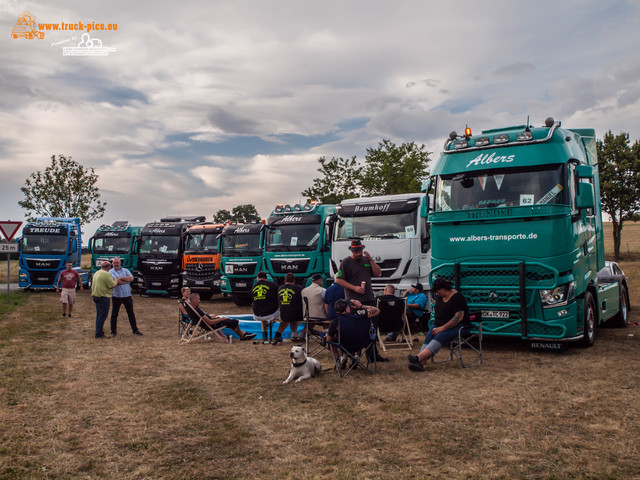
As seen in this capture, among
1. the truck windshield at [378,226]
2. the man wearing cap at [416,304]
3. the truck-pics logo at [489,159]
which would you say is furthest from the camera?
the truck windshield at [378,226]

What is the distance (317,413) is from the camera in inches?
243

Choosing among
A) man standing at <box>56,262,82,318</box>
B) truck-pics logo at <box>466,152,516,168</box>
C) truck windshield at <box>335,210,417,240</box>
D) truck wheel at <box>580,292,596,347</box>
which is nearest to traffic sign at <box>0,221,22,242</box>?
man standing at <box>56,262,82,318</box>

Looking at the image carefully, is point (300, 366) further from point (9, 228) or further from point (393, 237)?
point (9, 228)

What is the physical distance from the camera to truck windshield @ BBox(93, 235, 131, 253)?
25.6 metres

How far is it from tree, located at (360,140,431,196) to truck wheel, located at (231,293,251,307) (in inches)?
627

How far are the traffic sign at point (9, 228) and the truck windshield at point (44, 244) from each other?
5911 mm

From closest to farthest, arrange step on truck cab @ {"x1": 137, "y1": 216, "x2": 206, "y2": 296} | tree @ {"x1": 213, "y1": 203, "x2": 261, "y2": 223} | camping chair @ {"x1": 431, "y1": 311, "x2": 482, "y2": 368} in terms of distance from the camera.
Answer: camping chair @ {"x1": 431, "y1": 311, "x2": 482, "y2": 368} < step on truck cab @ {"x1": 137, "y1": 216, "x2": 206, "y2": 296} < tree @ {"x1": 213, "y1": 203, "x2": 261, "y2": 223}

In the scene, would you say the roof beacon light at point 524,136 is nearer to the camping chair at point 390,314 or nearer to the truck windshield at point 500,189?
the truck windshield at point 500,189

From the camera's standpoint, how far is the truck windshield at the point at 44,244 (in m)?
24.6

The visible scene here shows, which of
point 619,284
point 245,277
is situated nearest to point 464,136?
point 619,284

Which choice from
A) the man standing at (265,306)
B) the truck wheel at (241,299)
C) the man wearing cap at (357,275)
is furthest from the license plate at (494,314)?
the truck wheel at (241,299)

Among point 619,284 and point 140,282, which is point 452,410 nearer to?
point 619,284

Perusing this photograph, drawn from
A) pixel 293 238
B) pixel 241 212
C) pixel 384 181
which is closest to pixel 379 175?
pixel 384 181

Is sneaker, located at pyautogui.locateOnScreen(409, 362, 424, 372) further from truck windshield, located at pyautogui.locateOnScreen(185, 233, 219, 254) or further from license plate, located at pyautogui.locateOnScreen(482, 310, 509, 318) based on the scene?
truck windshield, located at pyautogui.locateOnScreen(185, 233, 219, 254)
